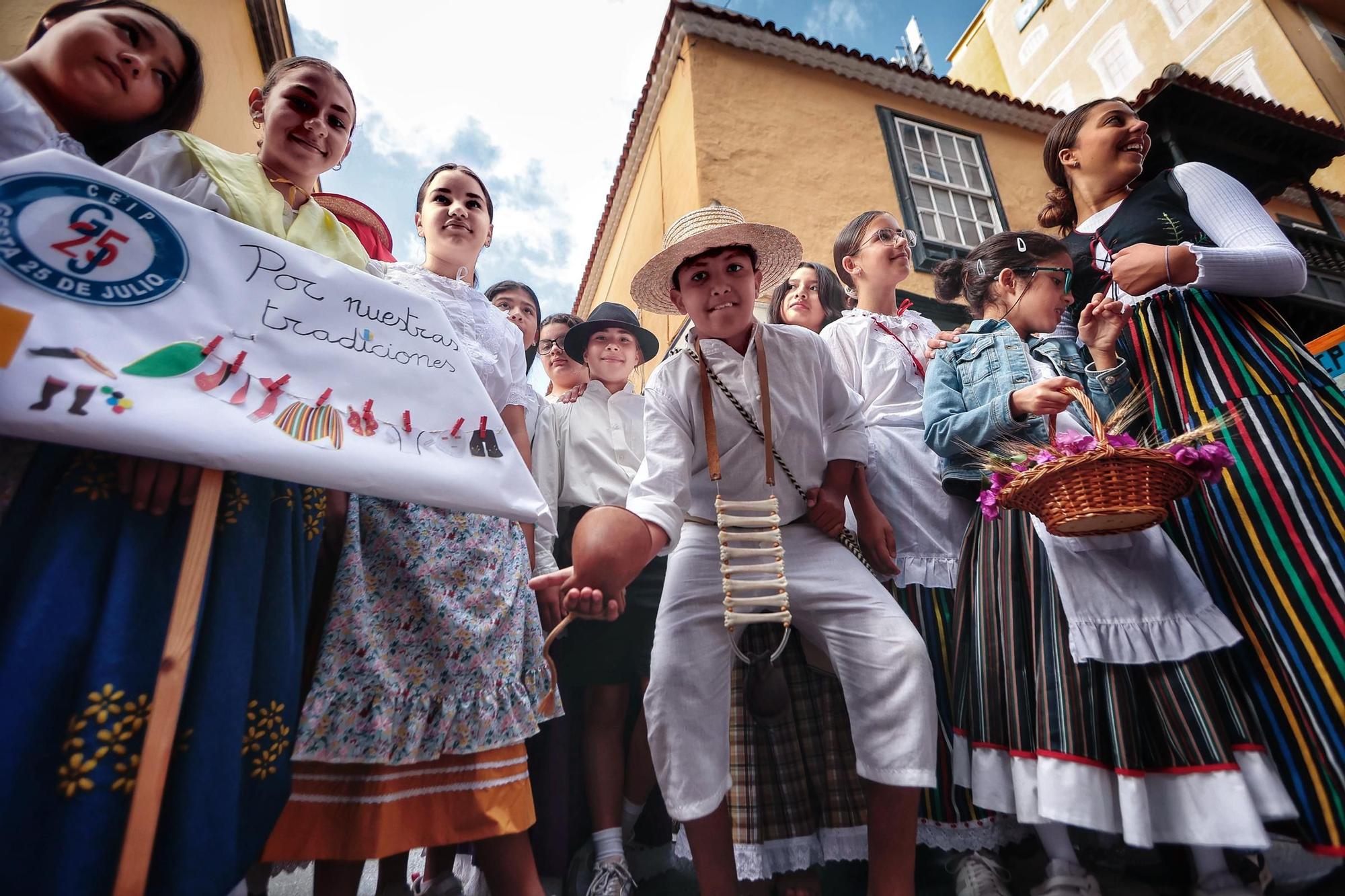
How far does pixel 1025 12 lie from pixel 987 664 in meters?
19.9

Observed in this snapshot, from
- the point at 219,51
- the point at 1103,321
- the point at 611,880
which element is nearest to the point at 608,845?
the point at 611,880

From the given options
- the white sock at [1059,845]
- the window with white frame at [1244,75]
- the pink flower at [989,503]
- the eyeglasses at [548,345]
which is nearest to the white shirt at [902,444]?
the pink flower at [989,503]

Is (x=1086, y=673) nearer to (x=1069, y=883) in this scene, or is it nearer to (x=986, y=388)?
(x=1069, y=883)

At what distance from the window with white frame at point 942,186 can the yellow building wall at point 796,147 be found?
194 mm

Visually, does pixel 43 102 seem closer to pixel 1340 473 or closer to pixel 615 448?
pixel 615 448

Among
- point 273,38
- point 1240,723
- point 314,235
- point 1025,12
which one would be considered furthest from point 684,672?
point 1025,12

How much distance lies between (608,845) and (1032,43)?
65.6 ft

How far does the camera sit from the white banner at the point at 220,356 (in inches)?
40.7

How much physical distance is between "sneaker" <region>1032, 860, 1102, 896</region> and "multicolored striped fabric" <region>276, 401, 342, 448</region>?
2.30 m

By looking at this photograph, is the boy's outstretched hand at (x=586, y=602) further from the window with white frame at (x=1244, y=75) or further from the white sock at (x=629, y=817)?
the window with white frame at (x=1244, y=75)

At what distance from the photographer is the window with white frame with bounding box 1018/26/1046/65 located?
14761mm

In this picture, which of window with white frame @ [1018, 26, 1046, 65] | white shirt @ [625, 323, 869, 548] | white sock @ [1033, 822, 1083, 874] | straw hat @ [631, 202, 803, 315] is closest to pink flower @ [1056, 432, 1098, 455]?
white shirt @ [625, 323, 869, 548]

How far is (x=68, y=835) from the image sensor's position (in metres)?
0.98

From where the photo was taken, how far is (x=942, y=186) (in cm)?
779
